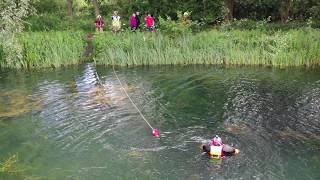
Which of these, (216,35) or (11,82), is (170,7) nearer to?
(216,35)

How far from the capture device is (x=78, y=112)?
17.7m

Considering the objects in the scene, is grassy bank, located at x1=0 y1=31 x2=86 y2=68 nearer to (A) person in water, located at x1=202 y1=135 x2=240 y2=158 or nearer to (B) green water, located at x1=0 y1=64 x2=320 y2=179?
(B) green water, located at x1=0 y1=64 x2=320 y2=179

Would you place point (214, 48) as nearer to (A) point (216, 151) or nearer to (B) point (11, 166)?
(A) point (216, 151)

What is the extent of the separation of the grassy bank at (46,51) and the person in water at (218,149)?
15561 mm

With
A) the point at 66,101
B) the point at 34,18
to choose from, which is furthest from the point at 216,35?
the point at 34,18

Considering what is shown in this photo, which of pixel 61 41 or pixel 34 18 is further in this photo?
pixel 34 18

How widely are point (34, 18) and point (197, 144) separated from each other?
24939mm

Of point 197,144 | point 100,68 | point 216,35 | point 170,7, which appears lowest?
point 197,144

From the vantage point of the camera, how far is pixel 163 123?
16.2 meters

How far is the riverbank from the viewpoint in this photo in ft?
80.7

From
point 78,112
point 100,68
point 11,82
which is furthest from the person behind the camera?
point 100,68

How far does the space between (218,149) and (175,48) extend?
13900 millimetres

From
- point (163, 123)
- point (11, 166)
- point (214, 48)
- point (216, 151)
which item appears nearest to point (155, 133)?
point (163, 123)

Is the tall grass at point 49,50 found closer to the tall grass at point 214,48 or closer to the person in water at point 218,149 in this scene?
the tall grass at point 214,48
